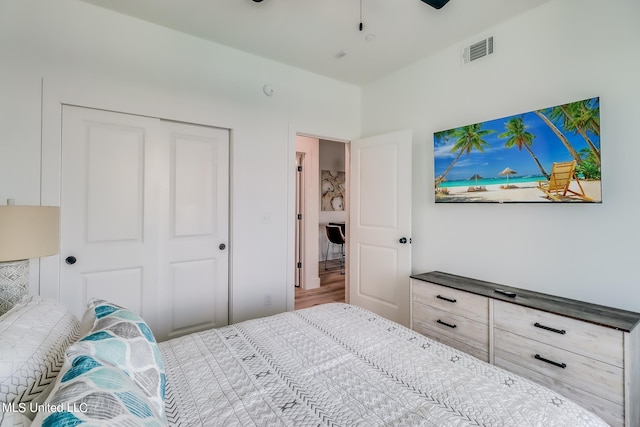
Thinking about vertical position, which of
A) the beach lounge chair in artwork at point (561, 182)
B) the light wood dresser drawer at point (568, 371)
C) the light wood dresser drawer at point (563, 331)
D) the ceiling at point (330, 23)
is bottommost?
the light wood dresser drawer at point (568, 371)

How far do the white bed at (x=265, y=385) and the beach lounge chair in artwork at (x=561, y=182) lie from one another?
1.37 meters

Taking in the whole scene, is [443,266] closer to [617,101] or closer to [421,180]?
[421,180]

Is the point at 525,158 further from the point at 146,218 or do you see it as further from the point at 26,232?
the point at 26,232

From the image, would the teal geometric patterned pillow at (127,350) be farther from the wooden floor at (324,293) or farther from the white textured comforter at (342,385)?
the wooden floor at (324,293)

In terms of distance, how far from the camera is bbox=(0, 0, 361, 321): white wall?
77.9 inches

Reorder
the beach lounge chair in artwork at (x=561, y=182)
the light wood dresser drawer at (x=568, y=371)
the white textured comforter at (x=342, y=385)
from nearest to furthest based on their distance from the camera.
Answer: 1. the white textured comforter at (x=342, y=385)
2. the light wood dresser drawer at (x=568, y=371)
3. the beach lounge chair in artwork at (x=561, y=182)

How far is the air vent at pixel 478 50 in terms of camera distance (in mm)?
2447

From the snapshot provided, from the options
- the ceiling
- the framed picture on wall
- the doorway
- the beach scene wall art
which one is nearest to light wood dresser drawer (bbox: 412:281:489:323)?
the beach scene wall art

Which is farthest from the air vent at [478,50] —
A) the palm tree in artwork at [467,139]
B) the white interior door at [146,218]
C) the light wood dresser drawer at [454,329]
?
the white interior door at [146,218]

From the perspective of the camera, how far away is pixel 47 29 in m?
2.04

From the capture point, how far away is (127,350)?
3.15 feet

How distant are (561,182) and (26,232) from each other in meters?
3.05

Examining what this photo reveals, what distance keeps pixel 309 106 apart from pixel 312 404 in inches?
113

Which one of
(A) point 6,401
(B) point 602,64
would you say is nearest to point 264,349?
(A) point 6,401
